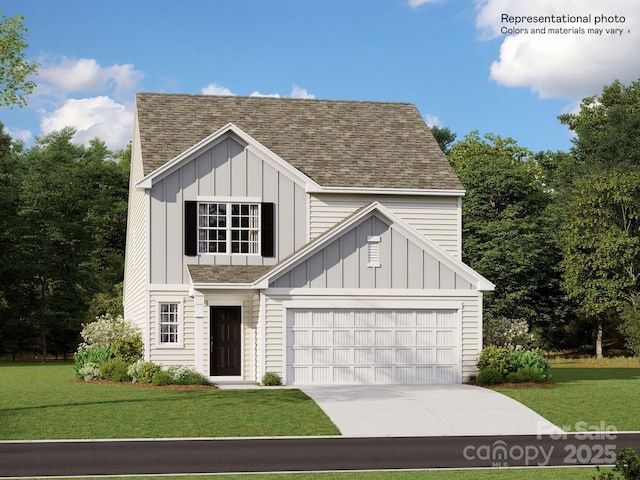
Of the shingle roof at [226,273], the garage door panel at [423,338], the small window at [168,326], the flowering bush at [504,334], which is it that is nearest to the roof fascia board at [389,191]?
the shingle roof at [226,273]

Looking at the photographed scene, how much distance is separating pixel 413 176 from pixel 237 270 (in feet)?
24.9

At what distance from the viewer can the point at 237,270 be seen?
3309cm

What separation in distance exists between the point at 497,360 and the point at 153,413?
484 inches

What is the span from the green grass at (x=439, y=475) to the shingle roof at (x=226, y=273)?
1605 cm

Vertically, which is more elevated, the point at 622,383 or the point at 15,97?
the point at 15,97

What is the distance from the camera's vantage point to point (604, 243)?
Answer: 5284 centimetres

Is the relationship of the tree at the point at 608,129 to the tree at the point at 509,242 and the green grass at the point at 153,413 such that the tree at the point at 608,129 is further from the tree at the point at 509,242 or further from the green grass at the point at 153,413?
the green grass at the point at 153,413

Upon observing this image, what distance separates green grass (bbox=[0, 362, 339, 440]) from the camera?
69.6 ft

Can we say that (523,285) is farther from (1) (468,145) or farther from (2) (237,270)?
(2) (237,270)

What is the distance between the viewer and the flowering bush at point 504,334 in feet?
117

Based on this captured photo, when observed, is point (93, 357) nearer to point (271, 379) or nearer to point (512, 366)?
point (271, 379)

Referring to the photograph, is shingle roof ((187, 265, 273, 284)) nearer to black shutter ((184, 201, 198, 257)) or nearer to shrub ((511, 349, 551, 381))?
black shutter ((184, 201, 198, 257))

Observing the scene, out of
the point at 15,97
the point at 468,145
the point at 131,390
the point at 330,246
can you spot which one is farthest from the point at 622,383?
the point at 468,145

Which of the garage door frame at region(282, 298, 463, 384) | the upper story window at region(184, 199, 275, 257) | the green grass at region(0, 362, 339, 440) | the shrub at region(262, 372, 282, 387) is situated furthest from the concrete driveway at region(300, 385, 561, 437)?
the upper story window at region(184, 199, 275, 257)
